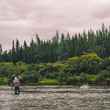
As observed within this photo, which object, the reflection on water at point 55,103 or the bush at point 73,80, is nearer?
the reflection on water at point 55,103

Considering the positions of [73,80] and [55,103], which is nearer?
[55,103]

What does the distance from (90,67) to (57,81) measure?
93.7 ft

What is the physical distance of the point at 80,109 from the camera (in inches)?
1615

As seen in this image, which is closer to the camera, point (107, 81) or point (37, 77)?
point (107, 81)

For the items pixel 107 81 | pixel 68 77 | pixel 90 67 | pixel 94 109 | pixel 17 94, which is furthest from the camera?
pixel 90 67

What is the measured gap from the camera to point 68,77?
175250mm

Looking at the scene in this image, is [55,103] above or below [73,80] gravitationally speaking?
below

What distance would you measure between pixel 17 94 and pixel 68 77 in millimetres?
105690

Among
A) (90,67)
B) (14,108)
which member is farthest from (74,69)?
(14,108)

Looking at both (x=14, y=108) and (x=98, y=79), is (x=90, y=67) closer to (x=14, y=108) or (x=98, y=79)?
(x=98, y=79)

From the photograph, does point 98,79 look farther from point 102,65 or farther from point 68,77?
point 102,65

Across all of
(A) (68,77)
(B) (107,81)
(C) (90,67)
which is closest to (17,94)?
(B) (107,81)

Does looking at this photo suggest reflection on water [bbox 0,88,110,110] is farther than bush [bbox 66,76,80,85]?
No

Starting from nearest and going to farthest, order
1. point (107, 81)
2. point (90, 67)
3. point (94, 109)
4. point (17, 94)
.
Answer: point (94, 109), point (17, 94), point (107, 81), point (90, 67)
